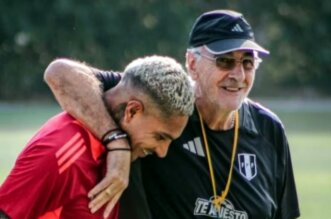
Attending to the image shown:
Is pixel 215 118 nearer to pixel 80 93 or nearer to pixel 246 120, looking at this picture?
pixel 246 120

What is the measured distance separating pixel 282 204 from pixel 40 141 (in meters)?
1.63

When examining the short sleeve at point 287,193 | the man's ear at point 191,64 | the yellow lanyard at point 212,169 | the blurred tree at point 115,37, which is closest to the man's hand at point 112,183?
the yellow lanyard at point 212,169

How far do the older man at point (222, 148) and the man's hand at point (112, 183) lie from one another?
1.86ft

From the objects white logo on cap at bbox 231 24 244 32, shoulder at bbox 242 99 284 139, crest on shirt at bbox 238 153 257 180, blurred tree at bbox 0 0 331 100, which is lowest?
blurred tree at bbox 0 0 331 100

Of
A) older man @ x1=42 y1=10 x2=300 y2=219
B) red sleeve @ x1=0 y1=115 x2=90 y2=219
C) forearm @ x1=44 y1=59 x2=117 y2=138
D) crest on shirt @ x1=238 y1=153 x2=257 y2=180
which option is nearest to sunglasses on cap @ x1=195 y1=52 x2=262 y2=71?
older man @ x1=42 y1=10 x2=300 y2=219

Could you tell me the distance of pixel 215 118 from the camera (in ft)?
17.9

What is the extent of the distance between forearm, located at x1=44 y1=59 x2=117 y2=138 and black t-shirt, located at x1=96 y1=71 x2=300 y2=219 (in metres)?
0.45

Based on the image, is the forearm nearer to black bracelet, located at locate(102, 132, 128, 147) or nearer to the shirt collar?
black bracelet, located at locate(102, 132, 128, 147)

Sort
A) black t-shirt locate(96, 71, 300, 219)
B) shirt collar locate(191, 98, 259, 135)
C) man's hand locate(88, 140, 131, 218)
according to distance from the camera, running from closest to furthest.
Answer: man's hand locate(88, 140, 131, 218), black t-shirt locate(96, 71, 300, 219), shirt collar locate(191, 98, 259, 135)

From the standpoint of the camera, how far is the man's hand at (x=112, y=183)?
14.5 ft

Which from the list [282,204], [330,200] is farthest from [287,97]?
[282,204]

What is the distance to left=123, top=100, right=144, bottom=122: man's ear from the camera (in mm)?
4500

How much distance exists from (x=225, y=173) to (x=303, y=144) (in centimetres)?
1963

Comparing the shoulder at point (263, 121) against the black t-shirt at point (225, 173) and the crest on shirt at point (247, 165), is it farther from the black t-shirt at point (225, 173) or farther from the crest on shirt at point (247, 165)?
the crest on shirt at point (247, 165)
